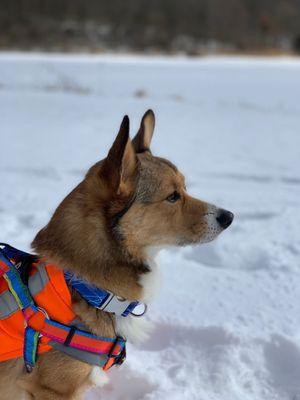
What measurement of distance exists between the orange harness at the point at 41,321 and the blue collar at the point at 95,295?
48 millimetres

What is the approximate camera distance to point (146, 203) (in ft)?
9.32

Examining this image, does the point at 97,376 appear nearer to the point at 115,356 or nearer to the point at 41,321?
the point at 115,356

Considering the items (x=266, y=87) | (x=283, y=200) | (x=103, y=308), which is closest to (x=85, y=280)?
(x=103, y=308)

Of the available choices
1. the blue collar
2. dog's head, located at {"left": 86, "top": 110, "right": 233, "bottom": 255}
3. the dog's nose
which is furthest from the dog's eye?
the blue collar

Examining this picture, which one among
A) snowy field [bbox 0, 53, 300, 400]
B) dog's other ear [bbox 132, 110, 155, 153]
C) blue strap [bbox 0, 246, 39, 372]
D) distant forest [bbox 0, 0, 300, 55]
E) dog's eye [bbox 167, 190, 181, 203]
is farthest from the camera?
distant forest [bbox 0, 0, 300, 55]

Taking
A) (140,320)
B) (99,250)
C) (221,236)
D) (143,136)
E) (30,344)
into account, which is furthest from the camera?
(221,236)

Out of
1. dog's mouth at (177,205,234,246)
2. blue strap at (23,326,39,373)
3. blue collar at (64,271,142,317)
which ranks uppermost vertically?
dog's mouth at (177,205,234,246)

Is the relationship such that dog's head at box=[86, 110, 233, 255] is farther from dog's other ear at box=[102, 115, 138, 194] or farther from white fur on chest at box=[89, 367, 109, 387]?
white fur on chest at box=[89, 367, 109, 387]

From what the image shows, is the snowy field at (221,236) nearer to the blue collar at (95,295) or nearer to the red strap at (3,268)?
the blue collar at (95,295)

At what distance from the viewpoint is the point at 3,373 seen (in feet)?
8.82

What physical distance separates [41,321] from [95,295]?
30cm

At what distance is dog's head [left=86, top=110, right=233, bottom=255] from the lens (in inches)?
105

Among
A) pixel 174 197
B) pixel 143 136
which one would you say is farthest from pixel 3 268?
pixel 143 136

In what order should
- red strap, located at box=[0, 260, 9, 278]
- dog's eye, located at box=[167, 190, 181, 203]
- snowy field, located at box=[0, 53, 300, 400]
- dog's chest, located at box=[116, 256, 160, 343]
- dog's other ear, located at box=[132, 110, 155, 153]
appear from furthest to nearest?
snowy field, located at box=[0, 53, 300, 400] < dog's other ear, located at box=[132, 110, 155, 153] < dog's eye, located at box=[167, 190, 181, 203] < dog's chest, located at box=[116, 256, 160, 343] < red strap, located at box=[0, 260, 9, 278]
